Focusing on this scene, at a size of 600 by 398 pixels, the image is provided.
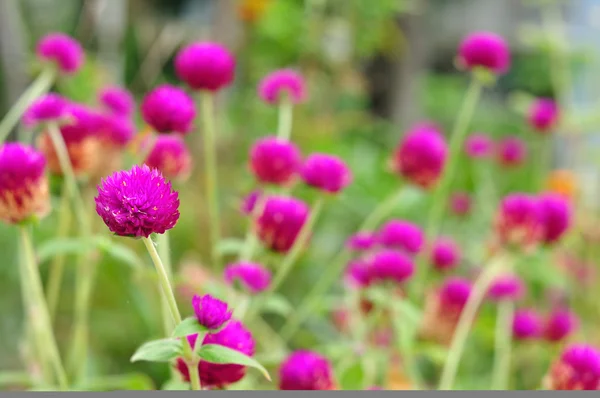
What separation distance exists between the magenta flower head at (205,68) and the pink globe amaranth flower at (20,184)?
0.18 metres

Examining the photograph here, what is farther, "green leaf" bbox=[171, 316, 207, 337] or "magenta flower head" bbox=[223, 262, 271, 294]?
"magenta flower head" bbox=[223, 262, 271, 294]

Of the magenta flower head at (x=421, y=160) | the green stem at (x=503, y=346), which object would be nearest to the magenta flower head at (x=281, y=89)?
the magenta flower head at (x=421, y=160)

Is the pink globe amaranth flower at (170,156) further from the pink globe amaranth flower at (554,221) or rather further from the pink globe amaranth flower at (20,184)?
the pink globe amaranth flower at (554,221)

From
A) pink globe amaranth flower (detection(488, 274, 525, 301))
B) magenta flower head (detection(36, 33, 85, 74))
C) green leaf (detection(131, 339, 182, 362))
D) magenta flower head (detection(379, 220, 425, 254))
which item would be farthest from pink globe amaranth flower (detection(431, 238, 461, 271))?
green leaf (detection(131, 339, 182, 362))

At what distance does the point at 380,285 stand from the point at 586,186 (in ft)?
5.63

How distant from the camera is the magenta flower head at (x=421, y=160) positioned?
2.53ft

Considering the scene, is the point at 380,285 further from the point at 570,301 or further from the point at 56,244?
the point at 570,301

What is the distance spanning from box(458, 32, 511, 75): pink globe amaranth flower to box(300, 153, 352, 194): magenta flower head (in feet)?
0.77

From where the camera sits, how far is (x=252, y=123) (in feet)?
6.15

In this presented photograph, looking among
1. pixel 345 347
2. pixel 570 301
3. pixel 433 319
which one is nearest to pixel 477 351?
pixel 570 301

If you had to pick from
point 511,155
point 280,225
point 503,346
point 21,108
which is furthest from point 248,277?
point 511,155

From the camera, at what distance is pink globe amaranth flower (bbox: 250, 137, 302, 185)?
646 millimetres

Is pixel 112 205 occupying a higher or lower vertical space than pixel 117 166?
higher

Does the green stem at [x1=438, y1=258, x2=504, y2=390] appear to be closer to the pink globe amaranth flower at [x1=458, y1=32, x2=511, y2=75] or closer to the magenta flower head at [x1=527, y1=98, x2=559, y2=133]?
the pink globe amaranth flower at [x1=458, y1=32, x2=511, y2=75]
